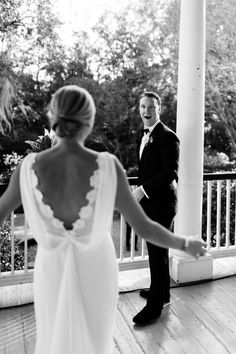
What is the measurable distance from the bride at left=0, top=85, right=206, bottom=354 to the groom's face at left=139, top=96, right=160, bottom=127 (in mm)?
1592

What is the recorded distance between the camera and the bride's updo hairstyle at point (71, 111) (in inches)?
59.5

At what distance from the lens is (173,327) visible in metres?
3.11

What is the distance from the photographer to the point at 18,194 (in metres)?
1.66

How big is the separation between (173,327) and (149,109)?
154 centimetres

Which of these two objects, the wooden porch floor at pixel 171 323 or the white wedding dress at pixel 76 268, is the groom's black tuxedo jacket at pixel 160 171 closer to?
the wooden porch floor at pixel 171 323

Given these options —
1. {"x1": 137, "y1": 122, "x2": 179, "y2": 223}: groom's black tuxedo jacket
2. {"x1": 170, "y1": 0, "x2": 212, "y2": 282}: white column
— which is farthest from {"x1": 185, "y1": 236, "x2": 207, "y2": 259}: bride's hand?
{"x1": 170, "y1": 0, "x2": 212, "y2": 282}: white column

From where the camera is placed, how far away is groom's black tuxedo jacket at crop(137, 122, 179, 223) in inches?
123

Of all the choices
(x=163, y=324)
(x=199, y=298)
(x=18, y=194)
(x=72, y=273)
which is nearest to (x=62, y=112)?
(x=18, y=194)

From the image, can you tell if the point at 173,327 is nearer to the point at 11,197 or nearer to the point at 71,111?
the point at 11,197

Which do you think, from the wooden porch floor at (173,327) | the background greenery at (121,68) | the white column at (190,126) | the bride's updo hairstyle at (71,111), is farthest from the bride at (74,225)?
the background greenery at (121,68)

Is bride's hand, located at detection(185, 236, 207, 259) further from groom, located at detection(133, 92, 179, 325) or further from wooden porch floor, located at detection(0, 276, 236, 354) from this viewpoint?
groom, located at detection(133, 92, 179, 325)

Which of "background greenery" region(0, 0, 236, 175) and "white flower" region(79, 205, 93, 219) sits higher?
"background greenery" region(0, 0, 236, 175)

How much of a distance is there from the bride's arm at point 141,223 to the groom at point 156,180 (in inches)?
54.7

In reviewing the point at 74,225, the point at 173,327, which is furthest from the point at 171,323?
the point at 74,225
